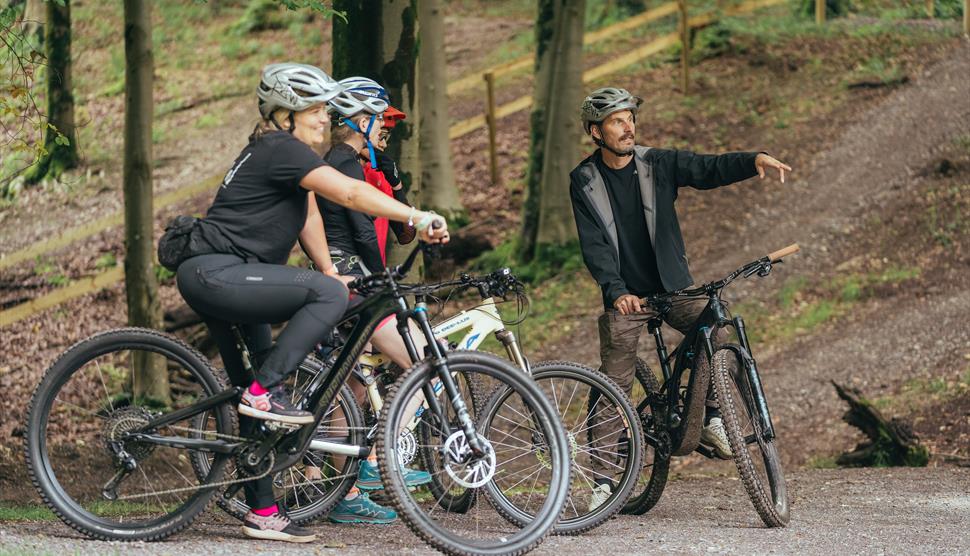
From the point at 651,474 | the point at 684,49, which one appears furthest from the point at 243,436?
the point at 684,49

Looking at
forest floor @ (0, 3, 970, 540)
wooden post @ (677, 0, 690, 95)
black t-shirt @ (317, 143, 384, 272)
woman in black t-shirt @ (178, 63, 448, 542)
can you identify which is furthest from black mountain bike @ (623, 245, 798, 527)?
wooden post @ (677, 0, 690, 95)

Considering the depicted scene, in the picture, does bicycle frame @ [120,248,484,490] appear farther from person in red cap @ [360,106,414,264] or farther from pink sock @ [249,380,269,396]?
person in red cap @ [360,106,414,264]

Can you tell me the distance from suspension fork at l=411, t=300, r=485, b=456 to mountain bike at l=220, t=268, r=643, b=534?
1.73ft

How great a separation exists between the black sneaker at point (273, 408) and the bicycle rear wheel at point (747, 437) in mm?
2062

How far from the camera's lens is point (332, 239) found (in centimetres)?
633

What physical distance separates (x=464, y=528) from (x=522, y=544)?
1145 millimetres

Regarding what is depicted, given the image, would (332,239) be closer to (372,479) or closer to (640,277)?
→ (372,479)

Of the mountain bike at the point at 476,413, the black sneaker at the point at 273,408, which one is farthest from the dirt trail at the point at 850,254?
the black sneaker at the point at 273,408

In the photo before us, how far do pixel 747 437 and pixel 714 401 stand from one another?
35cm

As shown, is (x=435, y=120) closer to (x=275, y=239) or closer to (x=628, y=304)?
(x=628, y=304)

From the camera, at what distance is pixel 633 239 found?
22.1 ft

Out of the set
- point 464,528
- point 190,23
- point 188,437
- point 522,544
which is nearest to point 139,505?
point 188,437

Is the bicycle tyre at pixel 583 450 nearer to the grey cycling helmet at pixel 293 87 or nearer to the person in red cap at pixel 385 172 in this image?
the person in red cap at pixel 385 172

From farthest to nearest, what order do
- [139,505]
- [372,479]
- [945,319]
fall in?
[945,319], [372,479], [139,505]
